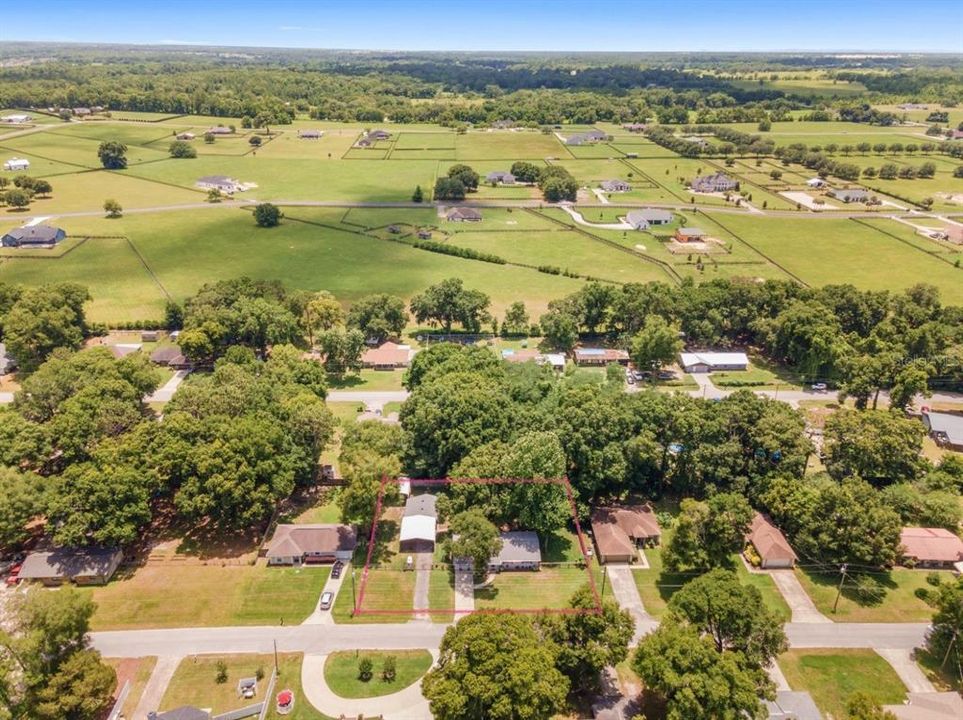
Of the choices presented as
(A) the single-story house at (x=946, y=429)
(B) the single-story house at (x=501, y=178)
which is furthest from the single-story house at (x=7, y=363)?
(B) the single-story house at (x=501, y=178)

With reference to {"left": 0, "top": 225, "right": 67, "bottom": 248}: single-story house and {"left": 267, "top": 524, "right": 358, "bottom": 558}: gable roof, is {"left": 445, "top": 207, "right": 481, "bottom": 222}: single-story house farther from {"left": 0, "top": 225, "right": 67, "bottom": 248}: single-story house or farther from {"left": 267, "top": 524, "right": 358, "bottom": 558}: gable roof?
{"left": 267, "top": 524, "right": 358, "bottom": 558}: gable roof

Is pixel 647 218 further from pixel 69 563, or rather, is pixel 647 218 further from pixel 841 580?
pixel 69 563

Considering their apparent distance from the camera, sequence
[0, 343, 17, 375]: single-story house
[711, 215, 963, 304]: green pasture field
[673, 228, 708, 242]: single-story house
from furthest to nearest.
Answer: [673, 228, 708, 242]: single-story house → [711, 215, 963, 304]: green pasture field → [0, 343, 17, 375]: single-story house

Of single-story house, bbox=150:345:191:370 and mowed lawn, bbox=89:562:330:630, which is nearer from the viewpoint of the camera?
mowed lawn, bbox=89:562:330:630

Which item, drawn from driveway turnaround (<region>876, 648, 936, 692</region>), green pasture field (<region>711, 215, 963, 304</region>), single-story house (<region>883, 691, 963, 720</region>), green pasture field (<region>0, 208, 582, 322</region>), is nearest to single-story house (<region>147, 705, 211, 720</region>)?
single-story house (<region>883, 691, 963, 720</region>)

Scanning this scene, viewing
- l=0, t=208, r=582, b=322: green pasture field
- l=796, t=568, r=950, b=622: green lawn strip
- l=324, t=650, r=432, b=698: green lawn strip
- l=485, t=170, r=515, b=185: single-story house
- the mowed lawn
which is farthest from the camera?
l=485, t=170, r=515, b=185: single-story house

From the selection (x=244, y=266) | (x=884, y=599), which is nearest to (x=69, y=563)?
(x=884, y=599)
